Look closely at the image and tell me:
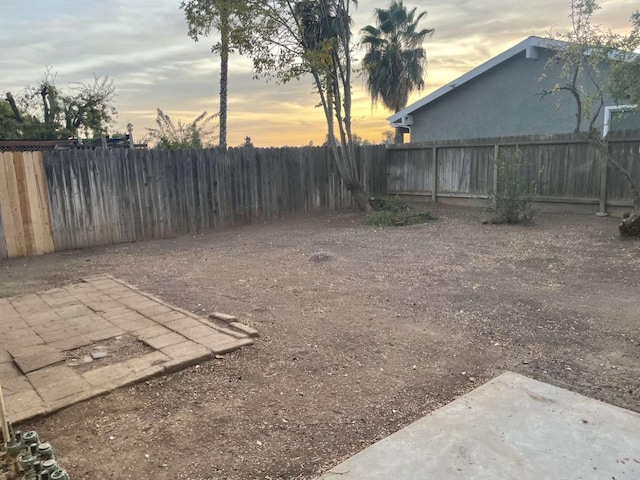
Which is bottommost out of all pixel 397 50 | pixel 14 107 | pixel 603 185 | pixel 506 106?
pixel 603 185

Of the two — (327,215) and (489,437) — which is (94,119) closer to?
(327,215)

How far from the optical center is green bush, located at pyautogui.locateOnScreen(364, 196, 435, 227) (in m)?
9.88

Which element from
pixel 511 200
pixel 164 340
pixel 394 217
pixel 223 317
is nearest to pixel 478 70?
Answer: pixel 511 200

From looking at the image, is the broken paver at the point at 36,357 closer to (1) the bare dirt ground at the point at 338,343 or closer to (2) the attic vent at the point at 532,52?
(1) the bare dirt ground at the point at 338,343

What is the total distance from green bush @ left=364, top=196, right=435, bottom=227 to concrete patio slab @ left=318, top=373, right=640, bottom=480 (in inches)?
286

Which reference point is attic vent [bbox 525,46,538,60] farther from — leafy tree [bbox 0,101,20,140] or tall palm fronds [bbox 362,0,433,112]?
leafy tree [bbox 0,101,20,140]

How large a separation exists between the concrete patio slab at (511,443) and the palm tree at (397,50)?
19.5 meters

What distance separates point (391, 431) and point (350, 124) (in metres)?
9.38

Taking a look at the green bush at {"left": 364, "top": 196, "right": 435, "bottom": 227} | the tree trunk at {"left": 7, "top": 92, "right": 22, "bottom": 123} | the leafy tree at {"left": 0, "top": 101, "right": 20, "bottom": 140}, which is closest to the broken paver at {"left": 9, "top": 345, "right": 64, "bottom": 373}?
the green bush at {"left": 364, "top": 196, "right": 435, "bottom": 227}

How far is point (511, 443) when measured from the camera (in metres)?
2.23

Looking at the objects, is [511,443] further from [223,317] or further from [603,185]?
[603,185]

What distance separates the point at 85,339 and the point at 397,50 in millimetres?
20659

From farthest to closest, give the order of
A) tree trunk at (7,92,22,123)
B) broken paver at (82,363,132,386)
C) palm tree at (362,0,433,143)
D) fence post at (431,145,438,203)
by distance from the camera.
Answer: palm tree at (362,0,433,143)
tree trunk at (7,92,22,123)
fence post at (431,145,438,203)
broken paver at (82,363,132,386)

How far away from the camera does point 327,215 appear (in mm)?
11531
